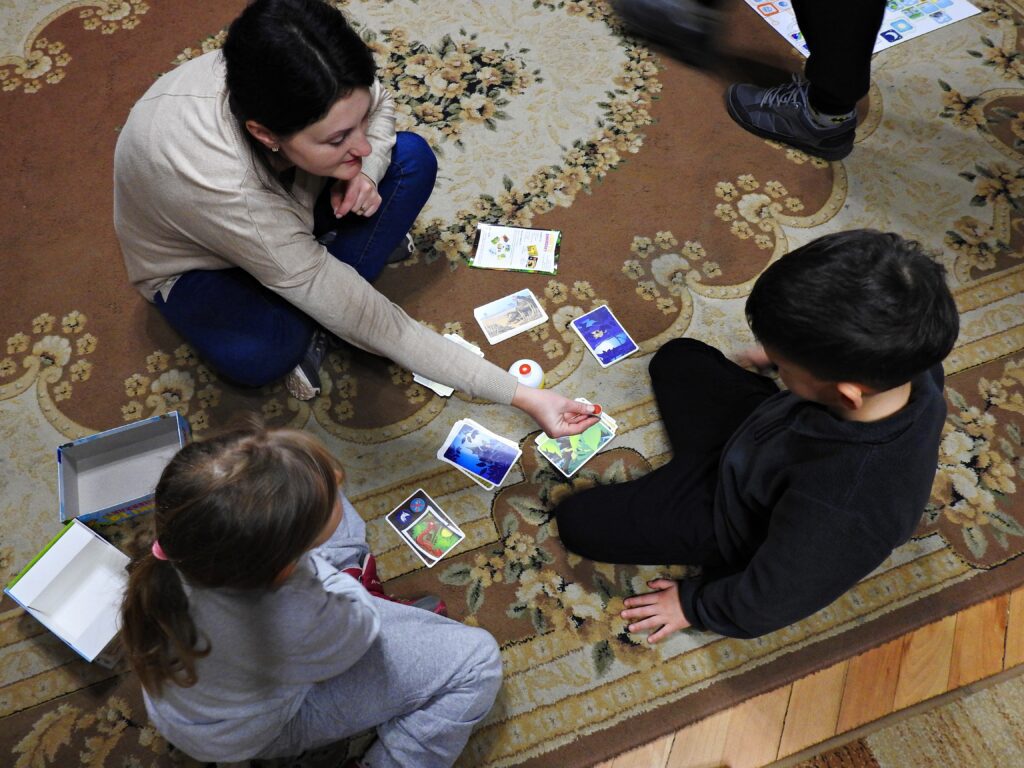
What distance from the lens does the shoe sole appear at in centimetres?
241

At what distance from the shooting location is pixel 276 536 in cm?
109

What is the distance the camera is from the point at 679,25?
257cm

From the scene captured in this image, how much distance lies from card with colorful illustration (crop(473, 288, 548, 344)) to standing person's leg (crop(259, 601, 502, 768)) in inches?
34.8

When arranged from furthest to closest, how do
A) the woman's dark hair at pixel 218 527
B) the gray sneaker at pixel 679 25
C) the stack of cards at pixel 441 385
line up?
the gray sneaker at pixel 679 25, the stack of cards at pixel 441 385, the woman's dark hair at pixel 218 527

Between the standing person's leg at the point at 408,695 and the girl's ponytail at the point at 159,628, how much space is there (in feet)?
1.00

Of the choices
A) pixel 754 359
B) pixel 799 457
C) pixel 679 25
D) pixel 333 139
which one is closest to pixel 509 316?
pixel 754 359

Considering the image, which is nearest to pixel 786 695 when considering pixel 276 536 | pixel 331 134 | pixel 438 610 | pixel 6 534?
pixel 438 610

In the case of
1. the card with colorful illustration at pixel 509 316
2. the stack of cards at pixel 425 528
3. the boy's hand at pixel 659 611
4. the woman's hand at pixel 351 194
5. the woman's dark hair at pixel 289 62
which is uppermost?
the woman's dark hair at pixel 289 62

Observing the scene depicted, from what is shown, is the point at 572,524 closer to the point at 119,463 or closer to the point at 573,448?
the point at 573,448

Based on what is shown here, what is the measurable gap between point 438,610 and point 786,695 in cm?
87

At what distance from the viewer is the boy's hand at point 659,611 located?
174 cm

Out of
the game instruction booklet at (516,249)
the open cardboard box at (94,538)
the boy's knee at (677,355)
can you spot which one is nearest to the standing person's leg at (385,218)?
the game instruction booklet at (516,249)

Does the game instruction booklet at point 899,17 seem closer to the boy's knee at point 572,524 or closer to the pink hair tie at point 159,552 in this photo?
the boy's knee at point 572,524

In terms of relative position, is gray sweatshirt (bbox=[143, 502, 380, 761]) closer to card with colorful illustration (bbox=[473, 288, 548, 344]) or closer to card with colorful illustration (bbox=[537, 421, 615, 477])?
card with colorful illustration (bbox=[537, 421, 615, 477])
